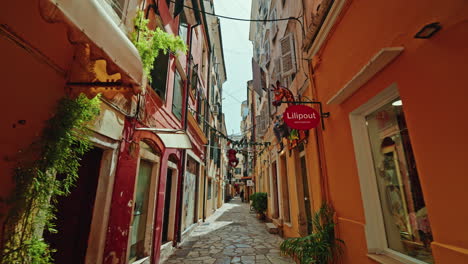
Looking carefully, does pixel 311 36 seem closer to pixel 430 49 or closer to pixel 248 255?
pixel 430 49

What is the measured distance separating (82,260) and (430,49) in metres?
5.26

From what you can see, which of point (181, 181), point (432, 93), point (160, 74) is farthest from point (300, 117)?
point (181, 181)

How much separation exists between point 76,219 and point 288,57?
669 centimetres

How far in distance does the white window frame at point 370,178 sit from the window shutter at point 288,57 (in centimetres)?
A: 351

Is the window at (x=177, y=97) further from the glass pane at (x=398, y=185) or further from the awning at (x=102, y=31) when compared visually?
the glass pane at (x=398, y=185)

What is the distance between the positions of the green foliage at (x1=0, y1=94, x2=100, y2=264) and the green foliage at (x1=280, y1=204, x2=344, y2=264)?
372 cm

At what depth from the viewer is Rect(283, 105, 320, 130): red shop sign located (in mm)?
3887

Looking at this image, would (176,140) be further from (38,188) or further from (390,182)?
(390,182)

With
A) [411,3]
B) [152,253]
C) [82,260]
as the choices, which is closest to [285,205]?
[152,253]

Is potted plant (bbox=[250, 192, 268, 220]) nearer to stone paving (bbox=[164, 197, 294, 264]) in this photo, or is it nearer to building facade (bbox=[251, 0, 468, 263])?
stone paving (bbox=[164, 197, 294, 264])

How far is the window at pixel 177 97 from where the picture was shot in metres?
7.00

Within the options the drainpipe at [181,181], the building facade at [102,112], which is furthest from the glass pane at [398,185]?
the drainpipe at [181,181]

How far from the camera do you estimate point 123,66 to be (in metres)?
2.21

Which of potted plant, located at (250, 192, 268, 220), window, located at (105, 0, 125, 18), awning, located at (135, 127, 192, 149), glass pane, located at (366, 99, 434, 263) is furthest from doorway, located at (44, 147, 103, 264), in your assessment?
potted plant, located at (250, 192, 268, 220)
